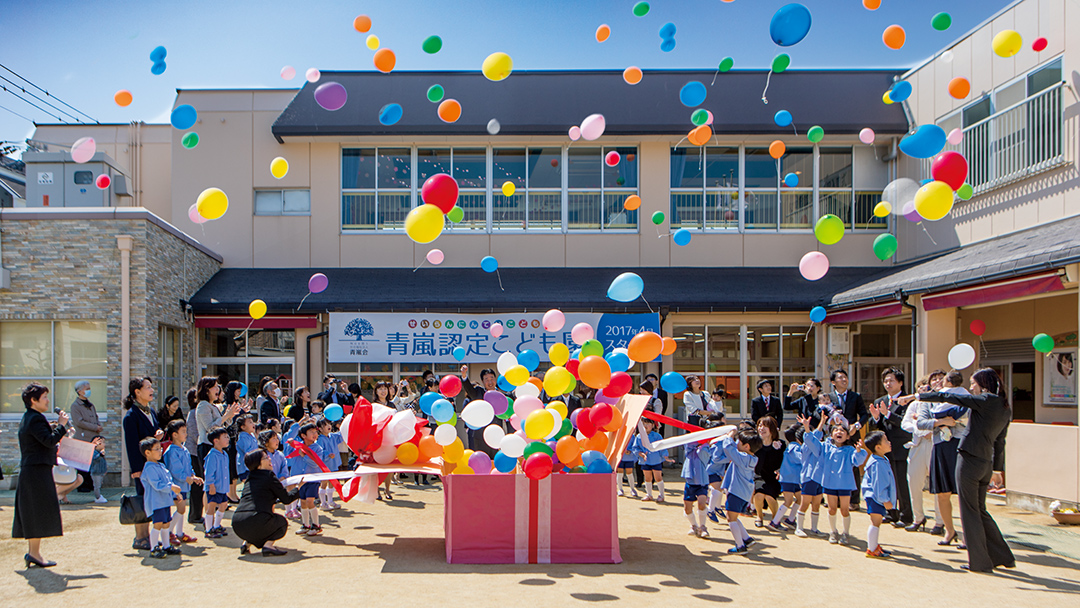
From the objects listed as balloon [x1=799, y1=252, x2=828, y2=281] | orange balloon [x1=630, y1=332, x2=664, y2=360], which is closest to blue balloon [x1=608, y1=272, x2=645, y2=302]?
orange balloon [x1=630, y1=332, x2=664, y2=360]

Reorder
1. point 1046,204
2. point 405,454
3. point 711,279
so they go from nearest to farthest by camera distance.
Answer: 1. point 405,454
2. point 1046,204
3. point 711,279

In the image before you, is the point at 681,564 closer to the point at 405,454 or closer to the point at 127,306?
the point at 405,454

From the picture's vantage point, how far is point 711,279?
45.3 feet

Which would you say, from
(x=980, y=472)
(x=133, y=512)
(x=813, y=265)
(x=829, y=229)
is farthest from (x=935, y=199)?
(x=133, y=512)

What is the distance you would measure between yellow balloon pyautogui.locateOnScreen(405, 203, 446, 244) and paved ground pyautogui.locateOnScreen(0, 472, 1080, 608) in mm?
2737

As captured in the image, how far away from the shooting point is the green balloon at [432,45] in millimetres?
8695

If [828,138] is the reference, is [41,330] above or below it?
below

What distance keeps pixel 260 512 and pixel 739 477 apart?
13.8ft

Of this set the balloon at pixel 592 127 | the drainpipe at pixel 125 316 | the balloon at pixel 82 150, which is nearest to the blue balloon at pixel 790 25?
the balloon at pixel 592 127

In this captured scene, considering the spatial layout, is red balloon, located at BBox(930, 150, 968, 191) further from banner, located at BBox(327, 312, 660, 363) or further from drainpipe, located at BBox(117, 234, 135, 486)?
drainpipe, located at BBox(117, 234, 135, 486)

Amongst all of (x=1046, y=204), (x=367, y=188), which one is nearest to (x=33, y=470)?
(x=367, y=188)

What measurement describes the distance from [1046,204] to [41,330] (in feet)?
47.0

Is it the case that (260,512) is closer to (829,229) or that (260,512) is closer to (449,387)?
(449,387)

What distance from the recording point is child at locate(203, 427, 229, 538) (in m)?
7.21
